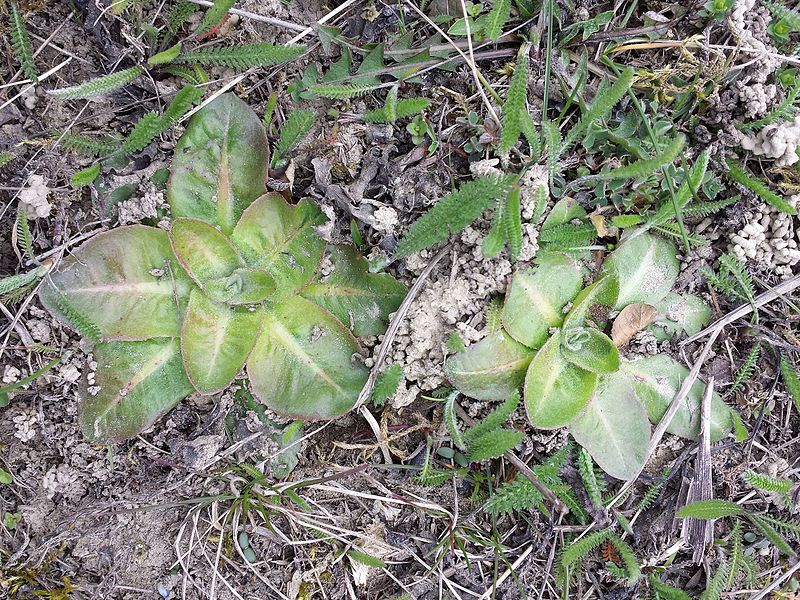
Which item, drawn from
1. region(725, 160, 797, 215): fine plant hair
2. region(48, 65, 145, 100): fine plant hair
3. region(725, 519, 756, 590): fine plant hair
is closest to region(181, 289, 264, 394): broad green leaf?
region(48, 65, 145, 100): fine plant hair

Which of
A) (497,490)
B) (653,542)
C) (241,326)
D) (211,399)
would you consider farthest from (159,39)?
(653,542)

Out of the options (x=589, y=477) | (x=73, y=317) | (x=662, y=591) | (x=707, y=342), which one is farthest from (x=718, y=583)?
(x=73, y=317)

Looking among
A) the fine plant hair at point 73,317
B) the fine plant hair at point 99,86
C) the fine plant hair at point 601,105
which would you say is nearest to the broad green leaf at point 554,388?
the fine plant hair at point 601,105

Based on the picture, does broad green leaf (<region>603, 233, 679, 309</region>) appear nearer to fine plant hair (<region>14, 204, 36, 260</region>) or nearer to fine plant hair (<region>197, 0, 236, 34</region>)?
fine plant hair (<region>197, 0, 236, 34</region>)

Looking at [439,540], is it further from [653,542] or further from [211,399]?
[211,399]

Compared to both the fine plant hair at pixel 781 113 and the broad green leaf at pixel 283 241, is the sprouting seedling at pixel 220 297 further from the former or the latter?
the fine plant hair at pixel 781 113

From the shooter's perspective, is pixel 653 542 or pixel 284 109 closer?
pixel 284 109

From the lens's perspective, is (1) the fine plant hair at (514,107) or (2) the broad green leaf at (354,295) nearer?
(1) the fine plant hair at (514,107)
